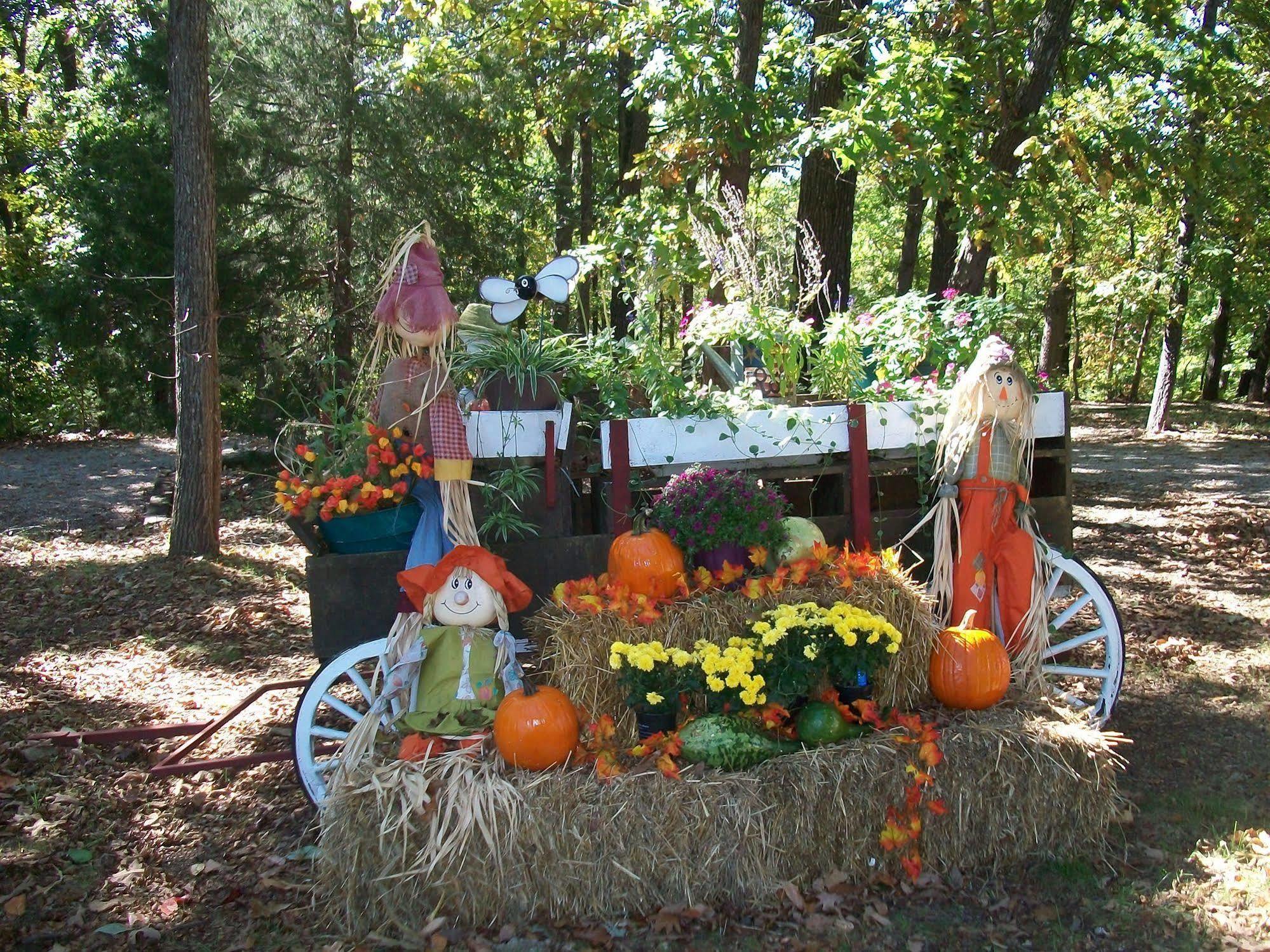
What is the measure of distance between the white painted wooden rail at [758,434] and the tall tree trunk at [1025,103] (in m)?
3.09

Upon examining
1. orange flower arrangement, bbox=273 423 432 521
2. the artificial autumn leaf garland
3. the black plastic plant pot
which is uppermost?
orange flower arrangement, bbox=273 423 432 521

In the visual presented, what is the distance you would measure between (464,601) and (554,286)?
1198mm

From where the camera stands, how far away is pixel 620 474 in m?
3.48

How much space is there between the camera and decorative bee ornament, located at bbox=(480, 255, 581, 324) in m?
3.53

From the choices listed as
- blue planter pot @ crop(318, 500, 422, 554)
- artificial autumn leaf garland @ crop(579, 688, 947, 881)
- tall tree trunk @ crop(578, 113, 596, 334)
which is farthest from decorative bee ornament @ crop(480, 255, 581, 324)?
tall tree trunk @ crop(578, 113, 596, 334)

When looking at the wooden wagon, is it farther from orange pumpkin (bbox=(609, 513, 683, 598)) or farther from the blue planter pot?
orange pumpkin (bbox=(609, 513, 683, 598))

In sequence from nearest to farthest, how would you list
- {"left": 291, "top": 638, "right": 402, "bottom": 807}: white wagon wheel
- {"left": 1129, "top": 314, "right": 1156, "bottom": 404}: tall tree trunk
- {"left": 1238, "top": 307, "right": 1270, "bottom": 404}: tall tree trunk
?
{"left": 291, "top": 638, "right": 402, "bottom": 807}: white wagon wheel < {"left": 1238, "top": 307, "right": 1270, "bottom": 404}: tall tree trunk < {"left": 1129, "top": 314, "right": 1156, "bottom": 404}: tall tree trunk

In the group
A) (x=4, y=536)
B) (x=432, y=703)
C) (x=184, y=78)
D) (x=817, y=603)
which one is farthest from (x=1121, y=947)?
(x=4, y=536)

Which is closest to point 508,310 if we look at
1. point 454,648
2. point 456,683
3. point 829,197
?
point 454,648

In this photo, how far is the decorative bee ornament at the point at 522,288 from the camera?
3531 millimetres

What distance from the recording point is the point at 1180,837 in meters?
3.08

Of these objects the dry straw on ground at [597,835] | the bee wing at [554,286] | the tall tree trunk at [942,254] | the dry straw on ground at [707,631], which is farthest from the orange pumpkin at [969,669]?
the tall tree trunk at [942,254]

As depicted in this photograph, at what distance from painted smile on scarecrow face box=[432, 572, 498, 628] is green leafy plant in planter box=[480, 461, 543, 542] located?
0.78 ft

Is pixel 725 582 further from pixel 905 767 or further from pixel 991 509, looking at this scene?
pixel 991 509
